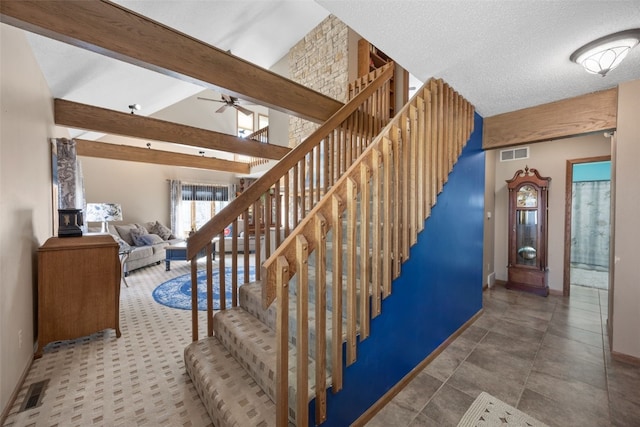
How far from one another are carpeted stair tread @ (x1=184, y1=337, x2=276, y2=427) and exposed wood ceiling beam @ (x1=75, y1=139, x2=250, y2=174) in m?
5.75

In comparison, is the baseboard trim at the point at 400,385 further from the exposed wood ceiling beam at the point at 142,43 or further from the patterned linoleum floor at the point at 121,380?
the exposed wood ceiling beam at the point at 142,43

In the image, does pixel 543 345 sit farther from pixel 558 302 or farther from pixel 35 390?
pixel 35 390

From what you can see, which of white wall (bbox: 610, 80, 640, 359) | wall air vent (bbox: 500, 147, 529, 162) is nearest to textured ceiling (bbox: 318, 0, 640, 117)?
white wall (bbox: 610, 80, 640, 359)

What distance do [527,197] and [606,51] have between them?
3020mm

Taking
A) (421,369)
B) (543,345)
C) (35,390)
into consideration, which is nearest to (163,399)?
(35,390)

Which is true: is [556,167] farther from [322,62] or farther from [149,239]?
[149,239]

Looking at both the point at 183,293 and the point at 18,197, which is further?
the point at 183,293

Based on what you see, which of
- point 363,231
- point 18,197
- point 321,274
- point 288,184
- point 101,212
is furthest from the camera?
point 101,212

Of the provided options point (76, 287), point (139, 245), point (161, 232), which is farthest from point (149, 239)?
point (76, 287)

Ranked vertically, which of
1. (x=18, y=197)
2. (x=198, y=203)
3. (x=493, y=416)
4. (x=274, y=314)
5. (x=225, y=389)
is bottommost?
(x=493, y=416)

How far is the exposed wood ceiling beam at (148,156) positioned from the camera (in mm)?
5457

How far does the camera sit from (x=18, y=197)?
1939 millimetres

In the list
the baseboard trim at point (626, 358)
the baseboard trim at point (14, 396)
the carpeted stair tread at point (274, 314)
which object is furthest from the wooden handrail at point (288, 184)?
the baseboard trim at point (626, 358)

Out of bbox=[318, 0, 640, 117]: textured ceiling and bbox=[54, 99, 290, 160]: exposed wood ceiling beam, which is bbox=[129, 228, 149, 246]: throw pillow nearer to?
bbox=[54, 99, 290, 160]: exposed wood ceiling beam
